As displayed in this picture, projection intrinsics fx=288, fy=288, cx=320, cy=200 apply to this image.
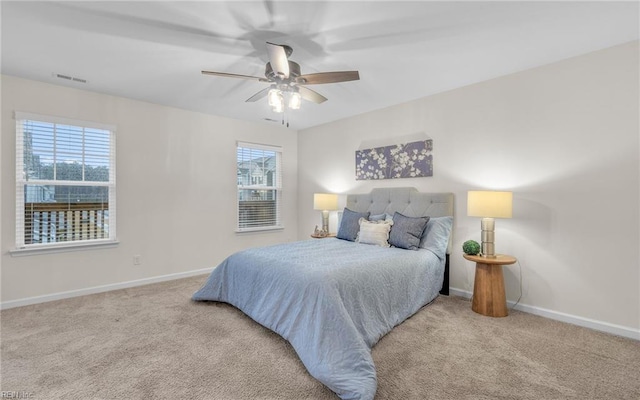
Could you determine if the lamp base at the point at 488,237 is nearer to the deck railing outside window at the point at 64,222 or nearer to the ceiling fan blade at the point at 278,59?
the ceiling fan blade at the point at 278,59

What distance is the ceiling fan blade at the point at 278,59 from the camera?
201 cm

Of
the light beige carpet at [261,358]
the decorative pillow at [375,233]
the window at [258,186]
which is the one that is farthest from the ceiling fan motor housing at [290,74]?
the window at [258,186]

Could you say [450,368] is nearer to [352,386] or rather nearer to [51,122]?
[352,386]

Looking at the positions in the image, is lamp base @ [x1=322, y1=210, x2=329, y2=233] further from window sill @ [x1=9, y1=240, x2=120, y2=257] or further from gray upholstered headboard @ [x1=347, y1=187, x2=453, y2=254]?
window sill @ [x1=9, y1=240, x2=120, y2=257]

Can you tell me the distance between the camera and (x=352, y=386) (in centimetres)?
166

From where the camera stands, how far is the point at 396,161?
4.13 meters

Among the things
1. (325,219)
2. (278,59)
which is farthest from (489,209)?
(325,219)

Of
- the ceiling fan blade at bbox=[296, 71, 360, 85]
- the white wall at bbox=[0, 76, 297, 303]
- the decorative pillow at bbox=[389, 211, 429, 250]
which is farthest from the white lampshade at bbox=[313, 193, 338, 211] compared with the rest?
the ceiling fan blade at bbox=[296, 71, 360, 85]

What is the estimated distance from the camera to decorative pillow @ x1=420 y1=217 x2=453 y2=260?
130 inches

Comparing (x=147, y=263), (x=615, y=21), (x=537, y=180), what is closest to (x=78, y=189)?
(x=147, y=263)

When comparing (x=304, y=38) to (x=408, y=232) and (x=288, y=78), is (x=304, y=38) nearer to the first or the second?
(x=288, y=78)

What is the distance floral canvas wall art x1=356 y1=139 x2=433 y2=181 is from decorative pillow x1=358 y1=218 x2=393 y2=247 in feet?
2.84

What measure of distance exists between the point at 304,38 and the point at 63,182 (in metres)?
3.28

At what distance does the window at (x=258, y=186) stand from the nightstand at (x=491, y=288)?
3479mm
